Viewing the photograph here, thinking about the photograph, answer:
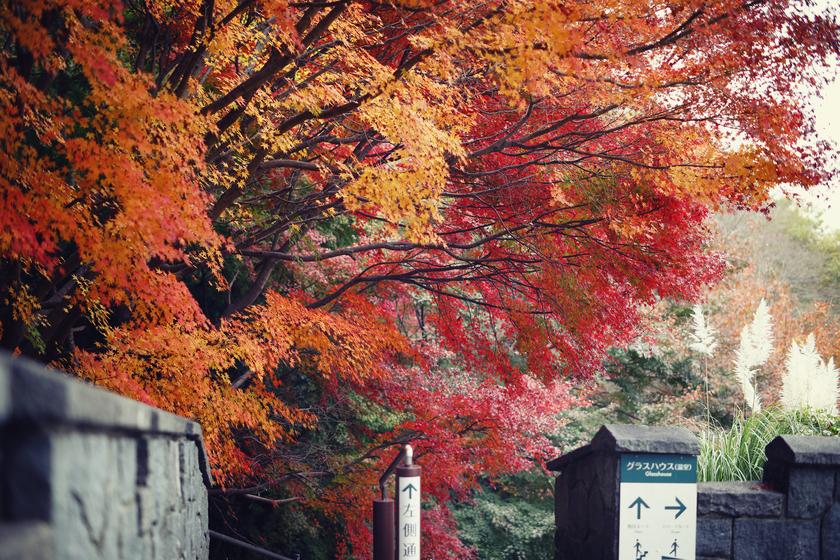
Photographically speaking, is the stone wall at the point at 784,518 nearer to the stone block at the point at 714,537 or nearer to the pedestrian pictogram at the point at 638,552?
the stone block at the point at 714,537

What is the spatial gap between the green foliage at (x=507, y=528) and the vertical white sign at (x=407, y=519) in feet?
31.6

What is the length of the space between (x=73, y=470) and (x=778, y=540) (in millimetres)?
4834

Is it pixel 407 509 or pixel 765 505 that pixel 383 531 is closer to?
pixel 407 509

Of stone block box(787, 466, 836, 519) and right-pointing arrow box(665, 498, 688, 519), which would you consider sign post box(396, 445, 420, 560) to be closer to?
right-pointing arrow box(665, 498, 688, 519)

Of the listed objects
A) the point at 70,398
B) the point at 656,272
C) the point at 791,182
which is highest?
the point at 791,182

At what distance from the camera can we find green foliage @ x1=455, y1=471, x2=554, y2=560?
15.4 m

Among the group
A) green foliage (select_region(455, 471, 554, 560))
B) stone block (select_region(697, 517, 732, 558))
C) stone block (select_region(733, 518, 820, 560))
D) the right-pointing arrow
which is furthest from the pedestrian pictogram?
green foliage (select_region(455, 471, 554, 560))

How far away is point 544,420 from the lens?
12.3 m

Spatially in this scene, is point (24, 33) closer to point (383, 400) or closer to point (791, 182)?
point (791, 182)

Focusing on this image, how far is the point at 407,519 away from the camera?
579cm

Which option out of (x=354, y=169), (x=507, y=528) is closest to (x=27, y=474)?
(x=354, y=169)

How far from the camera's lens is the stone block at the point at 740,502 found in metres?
5.28

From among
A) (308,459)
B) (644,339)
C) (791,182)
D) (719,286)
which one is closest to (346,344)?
(308,459)

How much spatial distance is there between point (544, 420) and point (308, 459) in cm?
353
